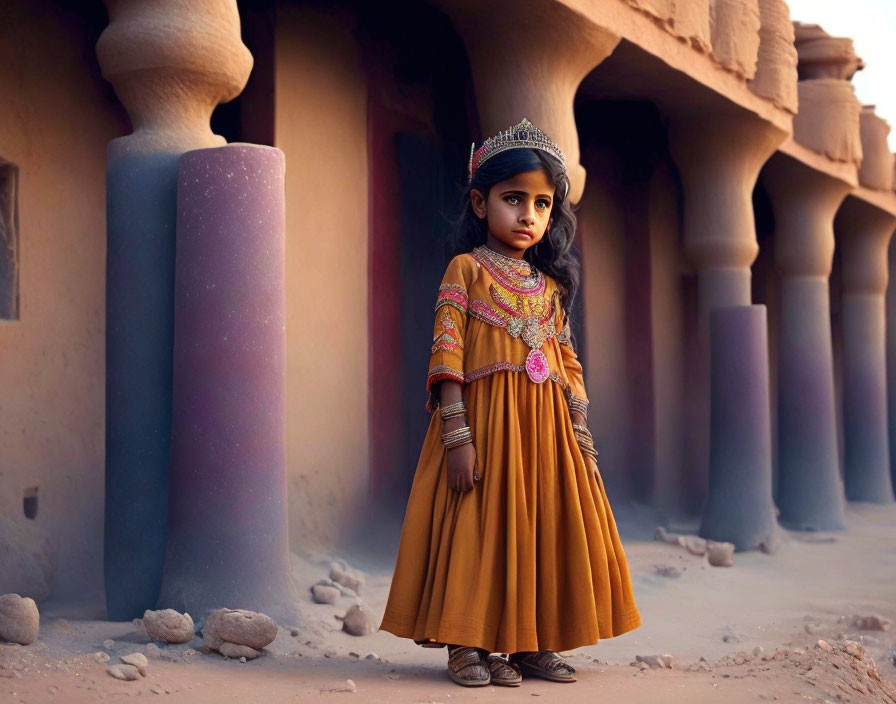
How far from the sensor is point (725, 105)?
8797 mm

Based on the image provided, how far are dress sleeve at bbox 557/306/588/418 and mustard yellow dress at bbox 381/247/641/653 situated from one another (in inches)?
2.8

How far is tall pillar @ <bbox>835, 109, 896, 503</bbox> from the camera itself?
1234 centimetres

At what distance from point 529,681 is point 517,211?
1493mm

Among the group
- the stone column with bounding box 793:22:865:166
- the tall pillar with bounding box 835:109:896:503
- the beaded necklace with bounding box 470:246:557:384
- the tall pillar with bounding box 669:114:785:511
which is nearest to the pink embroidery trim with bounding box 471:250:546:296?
the beaded necklace with bounding box 470:246:557:384

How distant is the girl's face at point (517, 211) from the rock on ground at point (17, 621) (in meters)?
1.96

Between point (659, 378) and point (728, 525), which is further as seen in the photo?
point (659, 378)

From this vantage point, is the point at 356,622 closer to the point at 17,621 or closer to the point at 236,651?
the point at 236,651

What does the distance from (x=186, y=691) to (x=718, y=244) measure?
6.81m

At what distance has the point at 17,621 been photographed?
3791 mm

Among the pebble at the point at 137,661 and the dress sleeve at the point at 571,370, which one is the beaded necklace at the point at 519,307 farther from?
the pebble at the point at 137,661

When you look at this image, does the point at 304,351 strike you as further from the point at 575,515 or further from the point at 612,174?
the point at 612,174

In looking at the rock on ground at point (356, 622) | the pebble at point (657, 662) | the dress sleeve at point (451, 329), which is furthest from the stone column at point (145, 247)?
the pebble at point (657, 662)

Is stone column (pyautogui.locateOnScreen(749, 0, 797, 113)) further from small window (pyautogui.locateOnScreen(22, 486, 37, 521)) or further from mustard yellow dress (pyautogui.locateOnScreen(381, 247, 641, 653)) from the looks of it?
small window (pyautogui.locateOnScreen(22, 486, 37, 521))

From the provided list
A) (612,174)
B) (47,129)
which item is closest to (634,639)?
(47,129)
